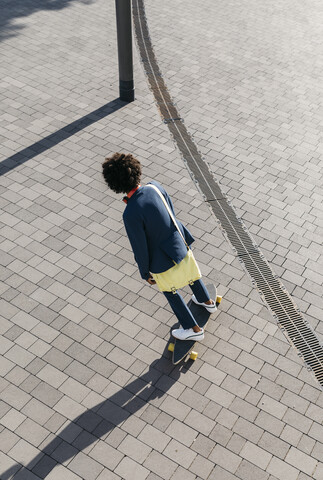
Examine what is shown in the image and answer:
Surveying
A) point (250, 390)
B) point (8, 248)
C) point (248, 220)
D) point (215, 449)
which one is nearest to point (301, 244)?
point (248, 220)

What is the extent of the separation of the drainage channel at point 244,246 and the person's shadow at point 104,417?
1.24 meters

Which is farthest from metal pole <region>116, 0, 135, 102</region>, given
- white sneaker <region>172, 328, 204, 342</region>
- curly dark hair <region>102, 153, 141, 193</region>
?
white sneaker <region>172, 328, 204, 342</region>

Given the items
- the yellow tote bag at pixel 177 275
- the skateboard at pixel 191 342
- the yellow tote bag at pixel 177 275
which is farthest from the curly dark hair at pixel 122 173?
the skateboard at pixel 191 342

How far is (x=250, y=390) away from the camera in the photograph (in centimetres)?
479

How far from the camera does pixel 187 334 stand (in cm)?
498

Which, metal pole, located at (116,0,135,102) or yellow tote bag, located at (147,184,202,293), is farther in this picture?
metal pole, located at (116,0,135,102)

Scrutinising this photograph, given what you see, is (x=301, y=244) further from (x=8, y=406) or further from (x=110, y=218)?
(x=8, y=406)

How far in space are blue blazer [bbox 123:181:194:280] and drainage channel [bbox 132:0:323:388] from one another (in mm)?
1485

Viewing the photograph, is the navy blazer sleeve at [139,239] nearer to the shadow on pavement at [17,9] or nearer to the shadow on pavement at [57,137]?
the shadow on pavement at [57,137]

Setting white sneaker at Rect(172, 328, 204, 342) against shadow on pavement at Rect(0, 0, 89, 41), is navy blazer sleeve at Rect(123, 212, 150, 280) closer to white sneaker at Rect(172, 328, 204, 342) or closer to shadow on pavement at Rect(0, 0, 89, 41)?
white sneaker at Rect(172, 328, 204, 342)

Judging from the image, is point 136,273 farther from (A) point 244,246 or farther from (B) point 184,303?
(A) point 244,246

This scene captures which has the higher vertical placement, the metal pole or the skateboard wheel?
the metal pole

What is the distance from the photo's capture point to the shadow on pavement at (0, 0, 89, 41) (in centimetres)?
1039

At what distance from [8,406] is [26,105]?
5.15 m
